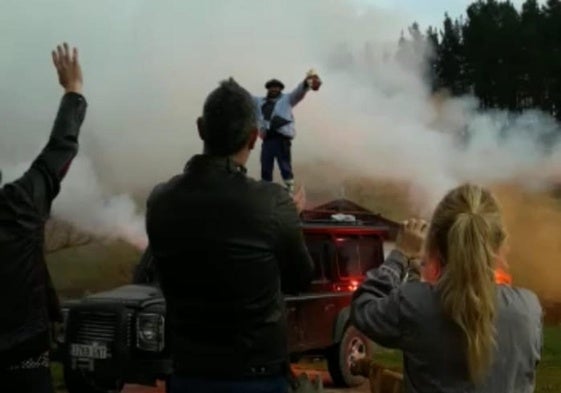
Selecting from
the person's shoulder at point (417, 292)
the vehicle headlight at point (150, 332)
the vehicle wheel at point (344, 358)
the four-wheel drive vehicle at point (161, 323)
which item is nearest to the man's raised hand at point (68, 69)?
the person's shoulder at point (417, 292)

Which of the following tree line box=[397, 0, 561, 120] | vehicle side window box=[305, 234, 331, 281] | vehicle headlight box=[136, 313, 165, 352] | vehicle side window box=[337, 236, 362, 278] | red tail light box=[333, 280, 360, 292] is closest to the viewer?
vehicle headlight box=[136, 313, 165, 352]

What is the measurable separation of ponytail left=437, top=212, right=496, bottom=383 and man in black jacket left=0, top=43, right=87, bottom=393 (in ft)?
5.39

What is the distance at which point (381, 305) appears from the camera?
3549 millimetres

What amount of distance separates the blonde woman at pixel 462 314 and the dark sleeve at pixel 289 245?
382 mm

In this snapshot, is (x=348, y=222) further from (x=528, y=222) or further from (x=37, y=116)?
(x=528, y=222)

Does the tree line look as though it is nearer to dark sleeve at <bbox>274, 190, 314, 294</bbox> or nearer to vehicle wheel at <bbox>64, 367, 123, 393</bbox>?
vehicle wheel at <bbox>64, 367, 123, 393</bbox>

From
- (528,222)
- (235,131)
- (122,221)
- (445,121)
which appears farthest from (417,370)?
(528,222)

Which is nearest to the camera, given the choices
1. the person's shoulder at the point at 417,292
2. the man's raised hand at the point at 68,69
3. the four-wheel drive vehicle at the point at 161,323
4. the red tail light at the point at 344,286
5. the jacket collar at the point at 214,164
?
the person's shoulder at the point at 417,292

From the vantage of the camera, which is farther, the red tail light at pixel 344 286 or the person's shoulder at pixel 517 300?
the red tail light at pixel 344 286

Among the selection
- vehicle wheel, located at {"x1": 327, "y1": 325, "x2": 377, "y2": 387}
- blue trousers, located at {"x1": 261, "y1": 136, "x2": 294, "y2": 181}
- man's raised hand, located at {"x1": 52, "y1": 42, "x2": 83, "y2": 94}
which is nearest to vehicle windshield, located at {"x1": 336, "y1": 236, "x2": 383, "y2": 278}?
vehicle wheel, located at {"x1": 327, "y1": 325, "x2": 377, "y2": 387}

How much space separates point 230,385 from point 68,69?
1.56 meters

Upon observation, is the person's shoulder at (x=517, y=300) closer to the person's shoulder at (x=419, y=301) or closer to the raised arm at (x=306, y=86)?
the person's shoulder at (x=419, y=301)

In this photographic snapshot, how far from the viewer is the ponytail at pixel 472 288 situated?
336 cm

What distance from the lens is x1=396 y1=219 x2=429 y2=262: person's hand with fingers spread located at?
3793mm
